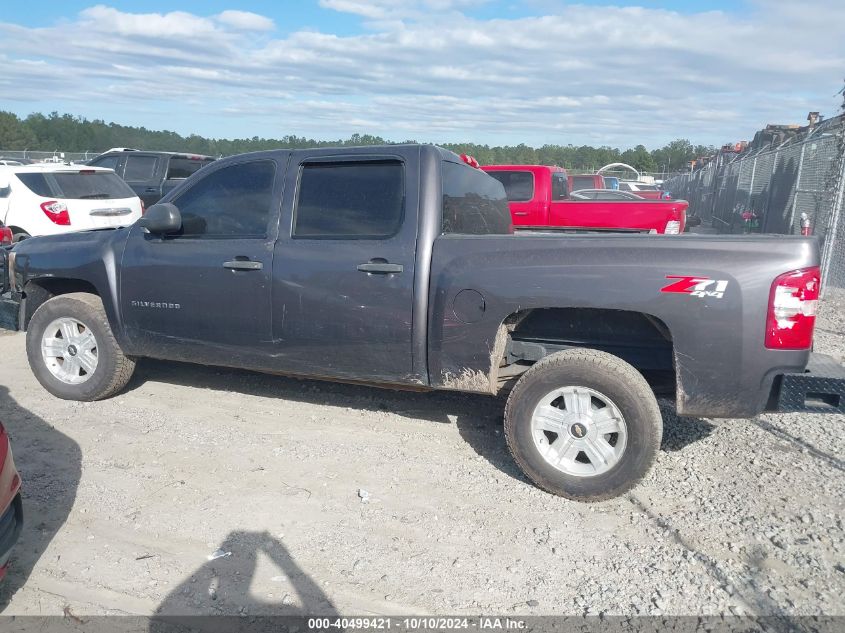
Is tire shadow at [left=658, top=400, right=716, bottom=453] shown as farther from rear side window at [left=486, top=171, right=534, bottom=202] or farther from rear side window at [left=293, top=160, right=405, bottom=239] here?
rear side window at [left=486, top=171, right=534, bottom=202]

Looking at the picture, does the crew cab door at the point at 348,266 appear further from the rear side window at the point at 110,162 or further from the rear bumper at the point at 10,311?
the rear side window at the point at 110,162

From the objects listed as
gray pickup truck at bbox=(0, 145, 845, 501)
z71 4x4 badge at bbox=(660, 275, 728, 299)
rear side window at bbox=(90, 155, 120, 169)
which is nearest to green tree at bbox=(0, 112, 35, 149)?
rear side window at bbox=(90, 155, 120, 169)

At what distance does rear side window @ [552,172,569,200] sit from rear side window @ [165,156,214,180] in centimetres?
657

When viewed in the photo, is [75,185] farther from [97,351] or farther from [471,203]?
[471,203]

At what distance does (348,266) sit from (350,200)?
0.49 meters

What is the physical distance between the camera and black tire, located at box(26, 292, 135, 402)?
5246 mm

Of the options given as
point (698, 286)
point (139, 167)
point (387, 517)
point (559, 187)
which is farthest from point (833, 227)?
point (139, 167)

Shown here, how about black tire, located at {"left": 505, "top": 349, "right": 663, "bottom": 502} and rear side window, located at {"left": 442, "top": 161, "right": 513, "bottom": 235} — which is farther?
rear side window, located at {"left": 442, "top": 161, "right": 513, "bottom": 235}

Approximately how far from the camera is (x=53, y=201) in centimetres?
987

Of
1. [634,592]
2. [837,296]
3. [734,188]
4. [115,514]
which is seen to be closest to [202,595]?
[115,514]

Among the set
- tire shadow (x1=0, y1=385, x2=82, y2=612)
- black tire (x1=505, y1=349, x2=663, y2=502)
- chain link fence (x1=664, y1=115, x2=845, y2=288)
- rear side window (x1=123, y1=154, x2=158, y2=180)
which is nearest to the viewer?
tire shadow (x1=0, y1=385, x2=82, y2=612)

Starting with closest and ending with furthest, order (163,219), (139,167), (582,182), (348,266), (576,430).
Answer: (576,430)
(348,266)
(163,219)
(139,167)
(582,182)

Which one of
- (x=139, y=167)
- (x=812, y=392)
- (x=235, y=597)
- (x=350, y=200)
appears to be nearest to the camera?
(x=235, y=597)

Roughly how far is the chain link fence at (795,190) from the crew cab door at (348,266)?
850cm
